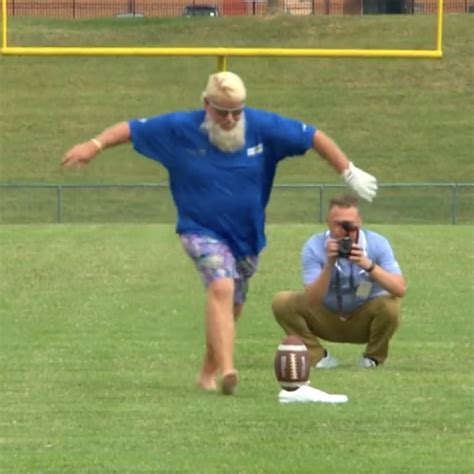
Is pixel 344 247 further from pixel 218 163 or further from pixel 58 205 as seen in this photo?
pixel 58 205

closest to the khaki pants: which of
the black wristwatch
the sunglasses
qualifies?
the black wristwatch

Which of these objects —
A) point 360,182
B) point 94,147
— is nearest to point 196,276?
→ point 360,182

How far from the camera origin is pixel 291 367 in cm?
927

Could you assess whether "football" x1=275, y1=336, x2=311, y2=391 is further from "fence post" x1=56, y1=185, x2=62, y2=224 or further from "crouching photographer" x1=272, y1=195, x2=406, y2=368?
"fence post" x1=56, y1=185, x2=62, y2=224

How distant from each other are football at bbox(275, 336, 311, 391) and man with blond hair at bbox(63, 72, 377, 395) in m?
0.40

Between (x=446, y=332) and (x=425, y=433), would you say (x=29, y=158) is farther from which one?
(x=425, y=433)

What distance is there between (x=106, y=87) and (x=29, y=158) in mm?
4976

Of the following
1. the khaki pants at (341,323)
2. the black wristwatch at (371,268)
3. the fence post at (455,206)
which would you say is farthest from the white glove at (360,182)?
the fence post at (455,206)

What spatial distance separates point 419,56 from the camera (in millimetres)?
13805

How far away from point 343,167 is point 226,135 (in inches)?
28.1

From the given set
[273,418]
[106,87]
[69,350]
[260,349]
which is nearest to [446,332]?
[260,349]

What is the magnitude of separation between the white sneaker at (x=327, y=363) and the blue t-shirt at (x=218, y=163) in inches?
51.5

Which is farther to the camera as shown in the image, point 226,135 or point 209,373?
point 209,373

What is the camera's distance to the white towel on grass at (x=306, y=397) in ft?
30.2
